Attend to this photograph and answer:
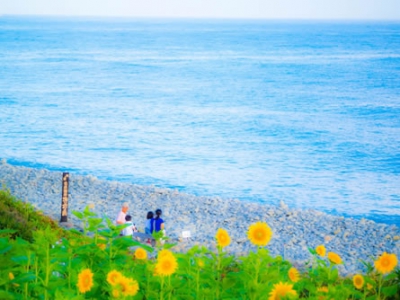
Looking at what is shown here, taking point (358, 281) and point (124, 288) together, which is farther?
point (358, 281)

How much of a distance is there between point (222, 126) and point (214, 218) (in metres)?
27.5

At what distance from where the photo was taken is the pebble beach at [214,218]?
15266mm

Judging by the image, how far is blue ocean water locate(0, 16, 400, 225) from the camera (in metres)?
29.9

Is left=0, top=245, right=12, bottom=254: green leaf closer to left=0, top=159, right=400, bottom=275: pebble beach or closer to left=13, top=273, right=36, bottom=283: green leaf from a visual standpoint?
left=13, top=273, right=36, bottom=283: green leaf

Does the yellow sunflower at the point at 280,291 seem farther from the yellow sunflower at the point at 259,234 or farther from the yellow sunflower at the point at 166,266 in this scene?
the yellow sunflower at the point at 166,266

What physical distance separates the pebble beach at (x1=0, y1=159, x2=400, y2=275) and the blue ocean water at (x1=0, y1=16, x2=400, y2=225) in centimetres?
657

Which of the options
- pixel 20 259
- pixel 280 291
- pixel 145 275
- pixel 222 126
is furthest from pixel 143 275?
pixel 222 126

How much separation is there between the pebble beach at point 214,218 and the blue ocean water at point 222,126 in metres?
6.57

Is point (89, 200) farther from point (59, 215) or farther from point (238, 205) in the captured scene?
point (238, 205)

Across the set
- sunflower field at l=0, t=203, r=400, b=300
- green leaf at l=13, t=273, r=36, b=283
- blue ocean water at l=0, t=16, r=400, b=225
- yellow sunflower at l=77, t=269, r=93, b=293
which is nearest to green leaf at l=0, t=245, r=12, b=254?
sunflower field at l=0, t=203, r=400, b=300

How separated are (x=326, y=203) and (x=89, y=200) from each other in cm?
1175

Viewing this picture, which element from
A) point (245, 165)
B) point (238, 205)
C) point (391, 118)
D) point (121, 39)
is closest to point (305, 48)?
point (121, 39)

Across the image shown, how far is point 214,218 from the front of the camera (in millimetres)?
18109

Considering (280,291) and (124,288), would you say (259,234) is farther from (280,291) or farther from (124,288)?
(124,288)
